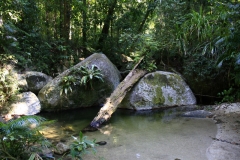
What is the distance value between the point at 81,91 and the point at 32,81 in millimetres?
1775

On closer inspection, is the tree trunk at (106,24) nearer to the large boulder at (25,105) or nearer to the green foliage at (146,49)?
the green foliage at (146,49)

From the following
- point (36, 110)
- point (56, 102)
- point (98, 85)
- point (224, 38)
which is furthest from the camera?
point (98, 85)

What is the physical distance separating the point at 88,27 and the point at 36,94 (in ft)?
16.3

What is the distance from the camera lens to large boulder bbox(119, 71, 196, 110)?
277 inches

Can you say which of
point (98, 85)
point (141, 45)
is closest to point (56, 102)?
point (98, 85)

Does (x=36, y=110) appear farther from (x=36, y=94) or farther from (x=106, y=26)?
(x=106, y=26)

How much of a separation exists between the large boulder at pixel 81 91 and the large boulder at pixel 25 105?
0.89 feet

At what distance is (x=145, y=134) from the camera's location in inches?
182

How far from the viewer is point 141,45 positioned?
332 inches

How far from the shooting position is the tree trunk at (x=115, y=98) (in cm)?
528

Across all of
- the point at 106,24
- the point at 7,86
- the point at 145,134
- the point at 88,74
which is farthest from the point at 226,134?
the point at 106,24

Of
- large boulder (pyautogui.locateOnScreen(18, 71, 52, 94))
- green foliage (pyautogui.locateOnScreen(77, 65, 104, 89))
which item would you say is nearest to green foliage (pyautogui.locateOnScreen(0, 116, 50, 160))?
green foliage (pyautogui.locateOnScreen(77, 65, 104, 89))

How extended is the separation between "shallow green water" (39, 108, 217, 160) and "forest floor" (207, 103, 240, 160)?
0.49ft

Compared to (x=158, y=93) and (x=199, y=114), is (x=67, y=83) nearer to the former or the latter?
(x=158, y=93)
